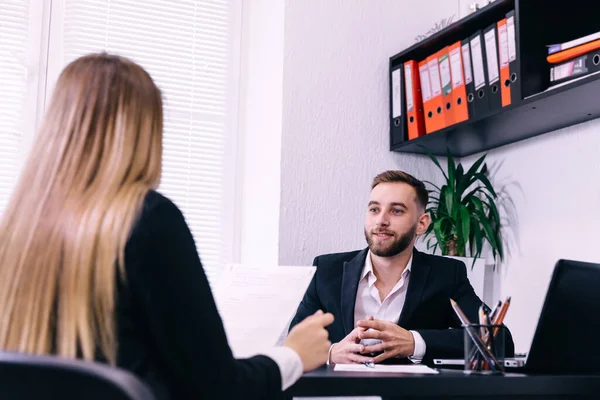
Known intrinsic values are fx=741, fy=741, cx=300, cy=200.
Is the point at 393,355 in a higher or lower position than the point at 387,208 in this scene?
lower

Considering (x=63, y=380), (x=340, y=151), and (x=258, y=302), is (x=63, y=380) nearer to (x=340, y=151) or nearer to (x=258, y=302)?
(x=258, y=302)

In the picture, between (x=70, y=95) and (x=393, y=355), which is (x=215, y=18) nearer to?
(x=393, y=355)

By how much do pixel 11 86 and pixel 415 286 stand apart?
1830mm

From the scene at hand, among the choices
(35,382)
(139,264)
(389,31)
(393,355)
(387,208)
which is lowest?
(393,355)

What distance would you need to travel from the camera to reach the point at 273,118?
322 cm

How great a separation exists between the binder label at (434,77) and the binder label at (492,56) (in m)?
0.30

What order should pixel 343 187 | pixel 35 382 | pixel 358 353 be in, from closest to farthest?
→ pixel 35 382 < pixel 358 353 < pixel 343 187

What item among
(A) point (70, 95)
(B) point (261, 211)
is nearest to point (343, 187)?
(B) point (261, 211)

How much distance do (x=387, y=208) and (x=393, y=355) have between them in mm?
800

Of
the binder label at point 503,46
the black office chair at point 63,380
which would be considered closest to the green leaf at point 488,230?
the binder label at point 503,46

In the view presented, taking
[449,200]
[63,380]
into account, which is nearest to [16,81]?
[449,200]

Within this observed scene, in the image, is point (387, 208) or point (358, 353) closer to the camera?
point (358, 353)

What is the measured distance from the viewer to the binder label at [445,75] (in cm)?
303

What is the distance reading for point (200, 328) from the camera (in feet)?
3.30
